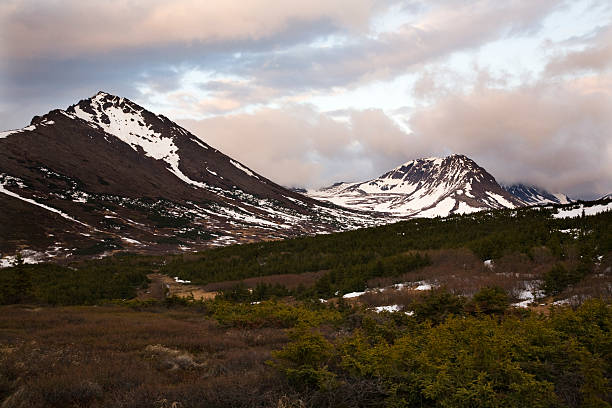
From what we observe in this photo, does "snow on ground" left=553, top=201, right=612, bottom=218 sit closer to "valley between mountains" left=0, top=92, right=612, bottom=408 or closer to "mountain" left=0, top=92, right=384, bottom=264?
"valley between mountains" left=0, top=92, right=612, bottom=408

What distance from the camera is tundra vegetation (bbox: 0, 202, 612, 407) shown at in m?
7.04

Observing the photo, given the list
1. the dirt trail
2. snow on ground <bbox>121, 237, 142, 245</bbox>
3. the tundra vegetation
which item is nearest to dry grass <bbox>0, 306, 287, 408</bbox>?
the tundra vegetation

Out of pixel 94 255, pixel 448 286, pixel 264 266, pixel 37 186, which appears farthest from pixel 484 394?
pixel 37 186

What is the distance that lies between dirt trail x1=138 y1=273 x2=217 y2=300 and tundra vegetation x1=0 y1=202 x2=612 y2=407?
5196 millimetres

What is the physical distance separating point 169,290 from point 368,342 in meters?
31.2

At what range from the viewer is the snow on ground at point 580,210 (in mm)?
36344

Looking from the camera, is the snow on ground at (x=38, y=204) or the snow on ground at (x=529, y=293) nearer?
the snow on ground at (x=529, y=293)

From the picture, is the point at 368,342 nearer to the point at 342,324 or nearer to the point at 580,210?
the point at 342,324

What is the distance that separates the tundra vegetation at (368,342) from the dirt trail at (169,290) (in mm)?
5196

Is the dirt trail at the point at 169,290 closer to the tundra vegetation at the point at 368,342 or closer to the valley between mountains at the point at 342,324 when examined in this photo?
the valley between mountains at the point at 342,324

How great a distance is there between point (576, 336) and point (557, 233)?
25.5 metres

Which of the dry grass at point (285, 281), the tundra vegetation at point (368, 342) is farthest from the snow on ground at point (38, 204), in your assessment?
the tundra vegetation at point (368, 342)

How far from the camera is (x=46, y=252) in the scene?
288ft

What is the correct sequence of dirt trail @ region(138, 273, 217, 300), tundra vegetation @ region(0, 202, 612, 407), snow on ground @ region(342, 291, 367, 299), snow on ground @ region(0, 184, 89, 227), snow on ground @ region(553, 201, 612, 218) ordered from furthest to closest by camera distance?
1. snow on ground @ region(0, 184, 89, 227)
2. snow on ground @ region(553, 201, 612, 218)
3. dirt trail @ region(138, 273, 217, 300)
4. snow on ground @ region(342, 291, 367, 299)
5. tundra vegetation @ region(0, 202, 612, 407)
